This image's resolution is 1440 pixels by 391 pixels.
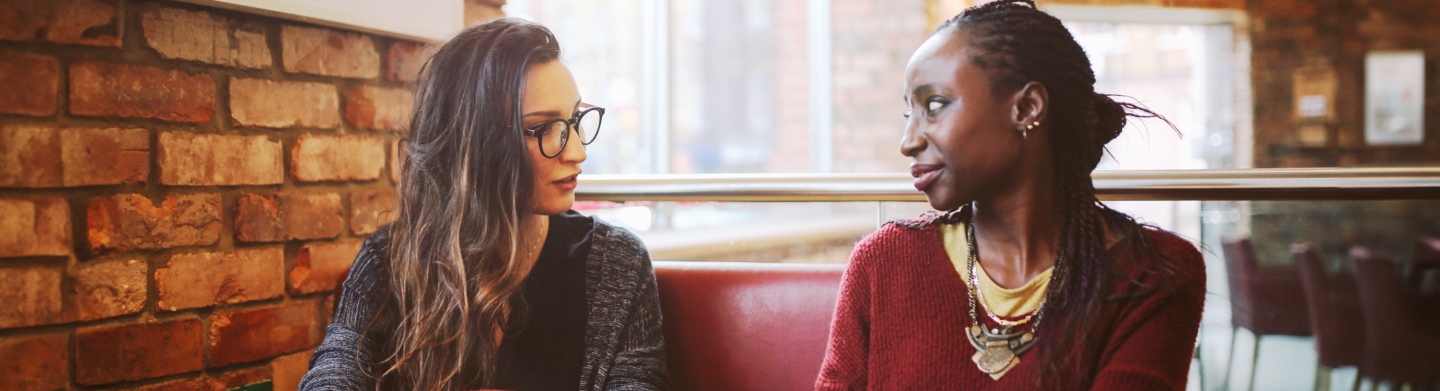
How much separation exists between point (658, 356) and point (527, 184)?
0.35 metres

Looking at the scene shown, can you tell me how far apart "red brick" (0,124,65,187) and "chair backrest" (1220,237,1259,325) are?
2.15 m

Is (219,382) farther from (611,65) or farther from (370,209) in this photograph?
(611,65)

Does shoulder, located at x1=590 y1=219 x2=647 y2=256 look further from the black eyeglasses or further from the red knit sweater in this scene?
the red knit sweater

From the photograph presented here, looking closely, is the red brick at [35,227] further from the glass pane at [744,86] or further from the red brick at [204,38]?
the glass pane at [744,86]

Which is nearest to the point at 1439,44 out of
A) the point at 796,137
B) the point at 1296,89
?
the point at 1296,89

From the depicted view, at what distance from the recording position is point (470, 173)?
1.25 meters

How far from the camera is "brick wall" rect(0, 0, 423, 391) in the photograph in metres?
1.10

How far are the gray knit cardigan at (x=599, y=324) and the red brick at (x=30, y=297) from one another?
0.36m

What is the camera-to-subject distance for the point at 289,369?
4.73ft

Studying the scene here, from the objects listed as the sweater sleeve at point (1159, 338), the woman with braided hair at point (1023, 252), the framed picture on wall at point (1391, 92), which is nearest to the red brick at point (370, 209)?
the woman with braided hair at point (1023, 252)

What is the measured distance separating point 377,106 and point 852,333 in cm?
106

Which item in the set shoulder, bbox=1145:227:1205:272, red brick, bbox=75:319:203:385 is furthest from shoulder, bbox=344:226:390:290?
shoulder, bbox=1145:227:1205:272

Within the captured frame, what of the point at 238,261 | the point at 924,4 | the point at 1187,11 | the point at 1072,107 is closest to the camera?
the point at 1072,107

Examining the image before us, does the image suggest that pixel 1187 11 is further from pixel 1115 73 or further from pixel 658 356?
pixel 658 356
